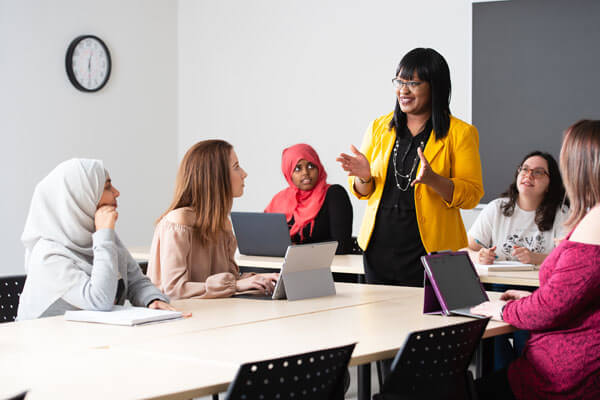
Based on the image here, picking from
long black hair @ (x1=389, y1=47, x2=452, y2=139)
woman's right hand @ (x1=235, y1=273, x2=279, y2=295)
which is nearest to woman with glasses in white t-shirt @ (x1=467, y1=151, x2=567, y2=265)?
long black hair @ (x1=389, y1=47, x2=452, y2=139)

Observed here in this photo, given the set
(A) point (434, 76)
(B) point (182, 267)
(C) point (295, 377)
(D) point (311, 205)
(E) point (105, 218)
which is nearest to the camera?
(C) point (295, 377)

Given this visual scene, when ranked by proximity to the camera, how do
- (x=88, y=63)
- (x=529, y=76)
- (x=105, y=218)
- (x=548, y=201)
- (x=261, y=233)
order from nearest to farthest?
(x=105, y=218), (x=548, y=201), (x=261, y=233), (x=529, y=76), (x=88, y=63)

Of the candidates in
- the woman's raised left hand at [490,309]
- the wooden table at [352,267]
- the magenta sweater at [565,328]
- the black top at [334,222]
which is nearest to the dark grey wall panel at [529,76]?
the black top at [334,222]

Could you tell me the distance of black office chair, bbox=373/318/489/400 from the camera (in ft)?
5.96

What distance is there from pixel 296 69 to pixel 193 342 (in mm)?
4621

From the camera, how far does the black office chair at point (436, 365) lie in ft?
5.96

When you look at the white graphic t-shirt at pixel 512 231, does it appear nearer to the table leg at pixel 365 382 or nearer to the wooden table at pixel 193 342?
the wooden table at pixel 193 342

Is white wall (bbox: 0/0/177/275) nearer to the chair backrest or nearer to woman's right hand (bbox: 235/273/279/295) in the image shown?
woman's right hand (bbox: 235/273/279/295)

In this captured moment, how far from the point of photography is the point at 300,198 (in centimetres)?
471

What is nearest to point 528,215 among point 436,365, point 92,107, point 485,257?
point 485,257

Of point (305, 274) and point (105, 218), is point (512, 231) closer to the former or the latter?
point (305, 274)

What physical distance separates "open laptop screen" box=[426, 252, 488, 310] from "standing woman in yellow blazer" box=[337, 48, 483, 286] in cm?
41

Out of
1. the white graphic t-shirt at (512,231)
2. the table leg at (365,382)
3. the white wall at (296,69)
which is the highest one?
the white wall at (296,69)

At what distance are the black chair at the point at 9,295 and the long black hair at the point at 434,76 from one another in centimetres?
171
